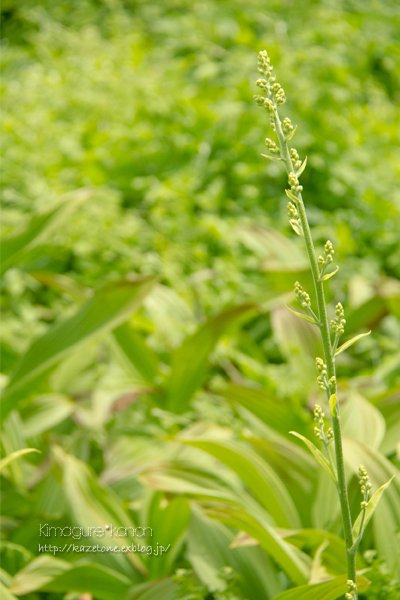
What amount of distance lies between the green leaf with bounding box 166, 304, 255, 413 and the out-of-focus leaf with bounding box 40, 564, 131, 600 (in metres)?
0.60

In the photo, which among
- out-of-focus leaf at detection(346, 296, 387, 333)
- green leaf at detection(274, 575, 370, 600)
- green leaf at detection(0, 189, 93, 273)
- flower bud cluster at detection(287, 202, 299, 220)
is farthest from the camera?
out-of-focus leaf at detection(346, 296, 387, 333)

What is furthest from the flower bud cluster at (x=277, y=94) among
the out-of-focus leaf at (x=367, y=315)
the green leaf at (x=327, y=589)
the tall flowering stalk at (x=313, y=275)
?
the out-of-focus leaf at (x=367, y=315)

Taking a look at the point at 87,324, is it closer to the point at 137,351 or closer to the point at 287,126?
the point at 137,351

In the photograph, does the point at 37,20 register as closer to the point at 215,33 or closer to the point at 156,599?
the point at 215,33

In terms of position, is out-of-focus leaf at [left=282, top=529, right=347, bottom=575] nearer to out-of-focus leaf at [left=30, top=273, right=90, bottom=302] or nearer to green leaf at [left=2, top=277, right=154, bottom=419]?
green leaf at [left=2, top=277, right=154, bottom=419]

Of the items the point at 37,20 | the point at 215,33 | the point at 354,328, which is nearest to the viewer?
the point at 354,328

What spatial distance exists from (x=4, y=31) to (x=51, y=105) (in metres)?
2.50

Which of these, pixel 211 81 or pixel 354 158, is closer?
pixel 354 158

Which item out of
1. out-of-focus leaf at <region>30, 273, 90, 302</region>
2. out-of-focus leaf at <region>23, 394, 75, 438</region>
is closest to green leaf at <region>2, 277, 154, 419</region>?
out-of-focus leaf at <region>23, 394, 75, 438</region>

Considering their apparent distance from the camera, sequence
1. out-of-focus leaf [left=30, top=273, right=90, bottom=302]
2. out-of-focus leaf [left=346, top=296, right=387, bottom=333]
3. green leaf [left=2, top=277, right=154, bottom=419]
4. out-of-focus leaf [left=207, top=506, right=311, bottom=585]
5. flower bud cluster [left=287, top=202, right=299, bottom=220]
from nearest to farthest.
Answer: flower bud cluster [left=287, top=202, right=299, bottom=220]
out-of-focus leaf [left=207, top=506, right=311, bottom=585]
green leaf [left=2, top=277, right=154, bottom=419]
out-of-focus leaf [left=30, top=273, right=90, bottom=302]
out-of-focus leaf [left=346, top=296, right=387, bottom=333]

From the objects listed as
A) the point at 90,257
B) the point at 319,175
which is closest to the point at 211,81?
the point at 319,175

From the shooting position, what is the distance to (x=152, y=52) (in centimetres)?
438

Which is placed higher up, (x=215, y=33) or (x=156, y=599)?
(x=215, y=33)

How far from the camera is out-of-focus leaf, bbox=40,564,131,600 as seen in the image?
3.43 ft
